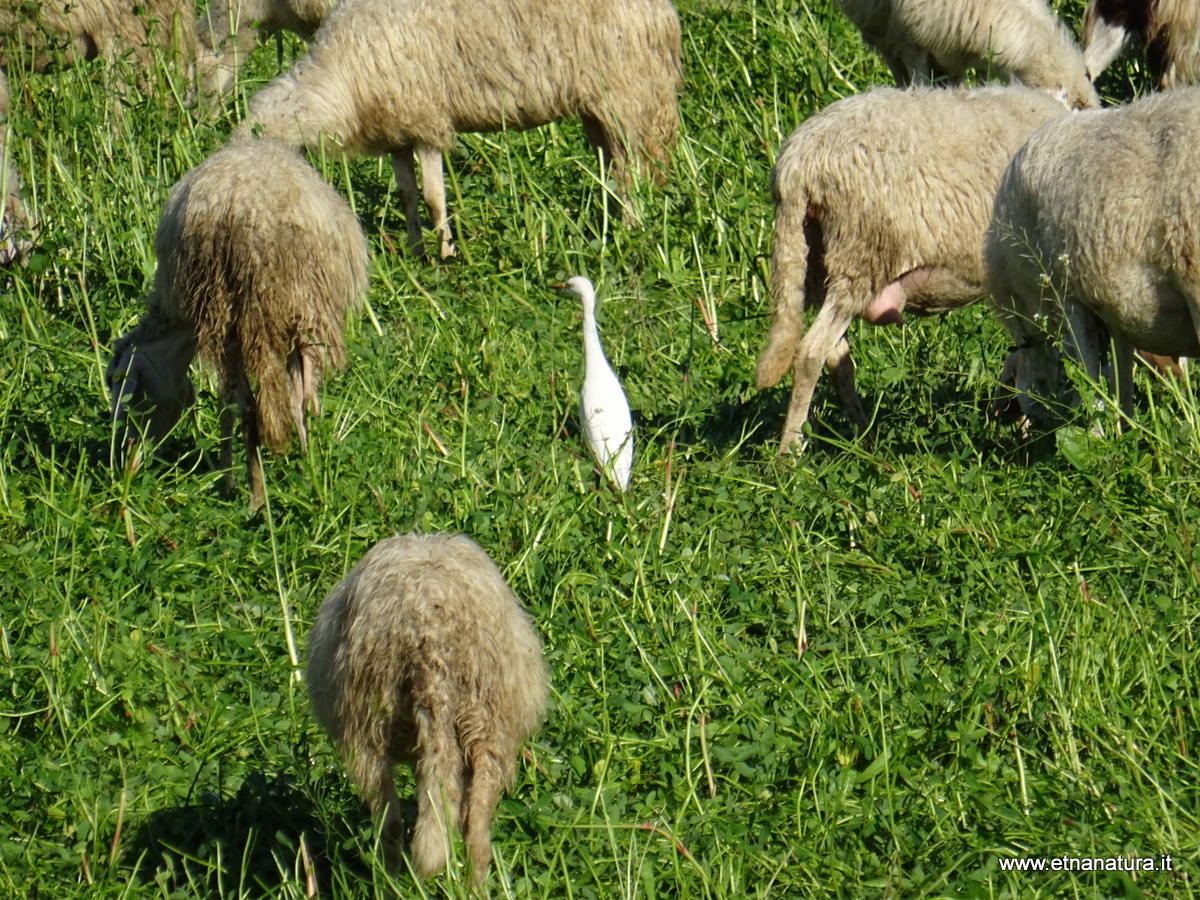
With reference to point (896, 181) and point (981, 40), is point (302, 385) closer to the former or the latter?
point (896, 181)

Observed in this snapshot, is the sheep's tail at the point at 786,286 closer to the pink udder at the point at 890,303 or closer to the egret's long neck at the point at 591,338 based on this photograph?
the pink udder at the point at 890,303

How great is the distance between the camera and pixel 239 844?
4254 millimetres

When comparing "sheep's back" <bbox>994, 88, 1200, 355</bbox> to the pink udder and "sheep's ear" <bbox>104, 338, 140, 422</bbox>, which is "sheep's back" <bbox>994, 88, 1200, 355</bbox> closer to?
the pink udder

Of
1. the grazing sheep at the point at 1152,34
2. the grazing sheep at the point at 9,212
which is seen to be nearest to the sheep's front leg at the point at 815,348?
the grazing sheep at the point at 1152,34

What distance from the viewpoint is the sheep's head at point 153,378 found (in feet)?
20.4

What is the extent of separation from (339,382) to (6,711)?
2466 mm

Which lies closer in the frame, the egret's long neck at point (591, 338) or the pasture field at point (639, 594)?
the pasture field at point (639, 594)

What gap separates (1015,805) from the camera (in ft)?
13.3

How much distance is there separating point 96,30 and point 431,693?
8076mm

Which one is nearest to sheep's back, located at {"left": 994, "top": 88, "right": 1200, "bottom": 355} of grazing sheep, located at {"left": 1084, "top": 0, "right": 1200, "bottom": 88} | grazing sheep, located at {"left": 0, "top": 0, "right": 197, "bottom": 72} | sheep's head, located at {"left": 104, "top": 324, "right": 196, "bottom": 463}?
sheep's head, located at {"left": 104, "top": 324, "right": 196, "bottom": 463}

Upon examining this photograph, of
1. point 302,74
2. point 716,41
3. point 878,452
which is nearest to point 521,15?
point 302,74

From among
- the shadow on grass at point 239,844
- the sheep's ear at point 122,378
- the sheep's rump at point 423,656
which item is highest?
the sheep's rump at point 423,656

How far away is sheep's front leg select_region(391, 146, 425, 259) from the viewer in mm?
8523

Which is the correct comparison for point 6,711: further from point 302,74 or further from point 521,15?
point 521,15
